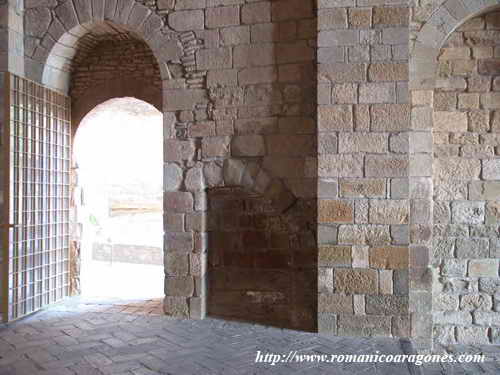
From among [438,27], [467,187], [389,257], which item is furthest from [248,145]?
[467,187]

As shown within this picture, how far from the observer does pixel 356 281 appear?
13.3 feet

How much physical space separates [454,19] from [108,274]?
6.78 m

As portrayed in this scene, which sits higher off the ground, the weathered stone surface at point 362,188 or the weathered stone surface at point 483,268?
the weathered stone surface at point 362,188

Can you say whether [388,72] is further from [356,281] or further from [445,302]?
[445,302]

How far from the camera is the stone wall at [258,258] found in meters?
4.57

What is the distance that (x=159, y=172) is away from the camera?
478 inches

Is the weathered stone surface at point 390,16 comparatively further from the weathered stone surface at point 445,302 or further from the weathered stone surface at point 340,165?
the weathered stone surface at point 445,302

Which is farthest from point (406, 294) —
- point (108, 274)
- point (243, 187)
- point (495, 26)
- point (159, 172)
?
point (159, 172)

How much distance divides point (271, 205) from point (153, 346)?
76.4 inches

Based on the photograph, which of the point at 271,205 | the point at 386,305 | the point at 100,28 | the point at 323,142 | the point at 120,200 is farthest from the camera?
the point at 120,200

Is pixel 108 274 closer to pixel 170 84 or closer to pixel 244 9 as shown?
pixel 170 84

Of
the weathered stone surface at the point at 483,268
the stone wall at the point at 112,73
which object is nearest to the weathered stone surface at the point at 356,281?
the weathered stone surface at the point at 483,268

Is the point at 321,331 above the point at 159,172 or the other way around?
the other way around

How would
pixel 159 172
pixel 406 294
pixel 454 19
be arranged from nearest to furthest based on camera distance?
1. pixel 406 294
2. pixel 454 19
3. pixel 159 172
